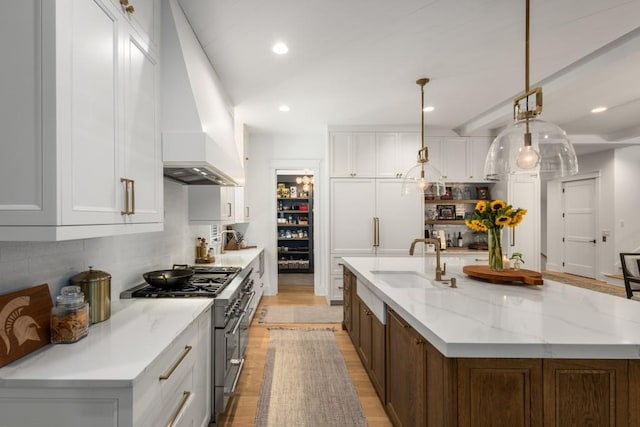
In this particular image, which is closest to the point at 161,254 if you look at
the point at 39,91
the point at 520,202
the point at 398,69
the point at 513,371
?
the point at 39,91

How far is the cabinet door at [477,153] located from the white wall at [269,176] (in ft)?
7.61

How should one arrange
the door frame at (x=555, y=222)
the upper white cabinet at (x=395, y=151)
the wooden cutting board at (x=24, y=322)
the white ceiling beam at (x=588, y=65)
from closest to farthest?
the wooden cutting board at (x=24, y=322) → the white ceiling beam at (x=588, y=65) → the upper white cabinet at (x=395, y=151) → the door frame at (x=555, y=222)

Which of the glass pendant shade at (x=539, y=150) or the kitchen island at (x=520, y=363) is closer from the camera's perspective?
the kitchen island at (x=520, y=363)

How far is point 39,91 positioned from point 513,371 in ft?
6.39

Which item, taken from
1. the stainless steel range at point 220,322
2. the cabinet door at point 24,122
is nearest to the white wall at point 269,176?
the stainless steel range at point 220,322

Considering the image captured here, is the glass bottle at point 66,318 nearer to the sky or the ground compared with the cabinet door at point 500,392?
nearer to the sky

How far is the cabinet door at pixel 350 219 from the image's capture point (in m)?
4.82

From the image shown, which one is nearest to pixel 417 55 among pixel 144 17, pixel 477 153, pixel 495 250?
pixel 495 250

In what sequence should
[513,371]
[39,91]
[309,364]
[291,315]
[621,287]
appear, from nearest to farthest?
1. [39,91]
2. [513,371]
3. [309,364]
4. [291,315]
5. [621,287]

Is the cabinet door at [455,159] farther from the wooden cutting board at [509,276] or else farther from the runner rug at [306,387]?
the runner rug at [306,387]

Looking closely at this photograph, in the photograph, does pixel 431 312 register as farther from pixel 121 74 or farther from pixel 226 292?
pixel 121 74

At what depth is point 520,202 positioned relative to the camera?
485 cm

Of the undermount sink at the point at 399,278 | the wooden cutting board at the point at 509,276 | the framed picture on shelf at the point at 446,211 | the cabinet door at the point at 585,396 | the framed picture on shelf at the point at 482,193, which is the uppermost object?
the framed picture on shelf at the point at 482,193

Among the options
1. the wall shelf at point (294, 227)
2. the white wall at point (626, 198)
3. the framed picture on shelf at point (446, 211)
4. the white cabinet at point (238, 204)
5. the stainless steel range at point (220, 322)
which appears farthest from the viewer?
the wall shelf at point (294, 227)
